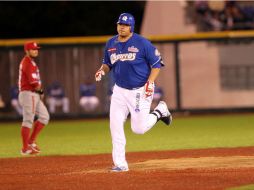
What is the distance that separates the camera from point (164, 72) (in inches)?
993

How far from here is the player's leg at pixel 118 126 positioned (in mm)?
9523

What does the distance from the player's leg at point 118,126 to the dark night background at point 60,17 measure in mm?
25260

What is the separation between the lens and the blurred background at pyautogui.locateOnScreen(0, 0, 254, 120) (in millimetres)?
24250

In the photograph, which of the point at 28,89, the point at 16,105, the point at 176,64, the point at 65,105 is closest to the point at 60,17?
the point at 65,105

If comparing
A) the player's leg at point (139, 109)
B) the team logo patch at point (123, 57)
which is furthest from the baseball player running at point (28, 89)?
the player's leg at point (139, 109)

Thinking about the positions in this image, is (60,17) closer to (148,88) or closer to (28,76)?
(28,76)

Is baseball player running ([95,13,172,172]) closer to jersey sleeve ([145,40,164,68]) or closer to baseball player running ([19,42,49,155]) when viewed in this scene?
jersey sleeve ([145,40,164,68])

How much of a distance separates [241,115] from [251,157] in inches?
474

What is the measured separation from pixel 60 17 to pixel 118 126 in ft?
86.4

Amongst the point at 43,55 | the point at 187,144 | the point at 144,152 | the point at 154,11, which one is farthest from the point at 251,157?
the point at 154,11

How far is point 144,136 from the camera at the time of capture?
16719mm

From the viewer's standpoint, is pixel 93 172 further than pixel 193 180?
Yes

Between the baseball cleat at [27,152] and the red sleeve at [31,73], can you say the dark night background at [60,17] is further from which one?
the baseball cleat at [27,152]

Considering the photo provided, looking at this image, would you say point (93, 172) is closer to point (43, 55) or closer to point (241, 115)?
point (241, 115)
